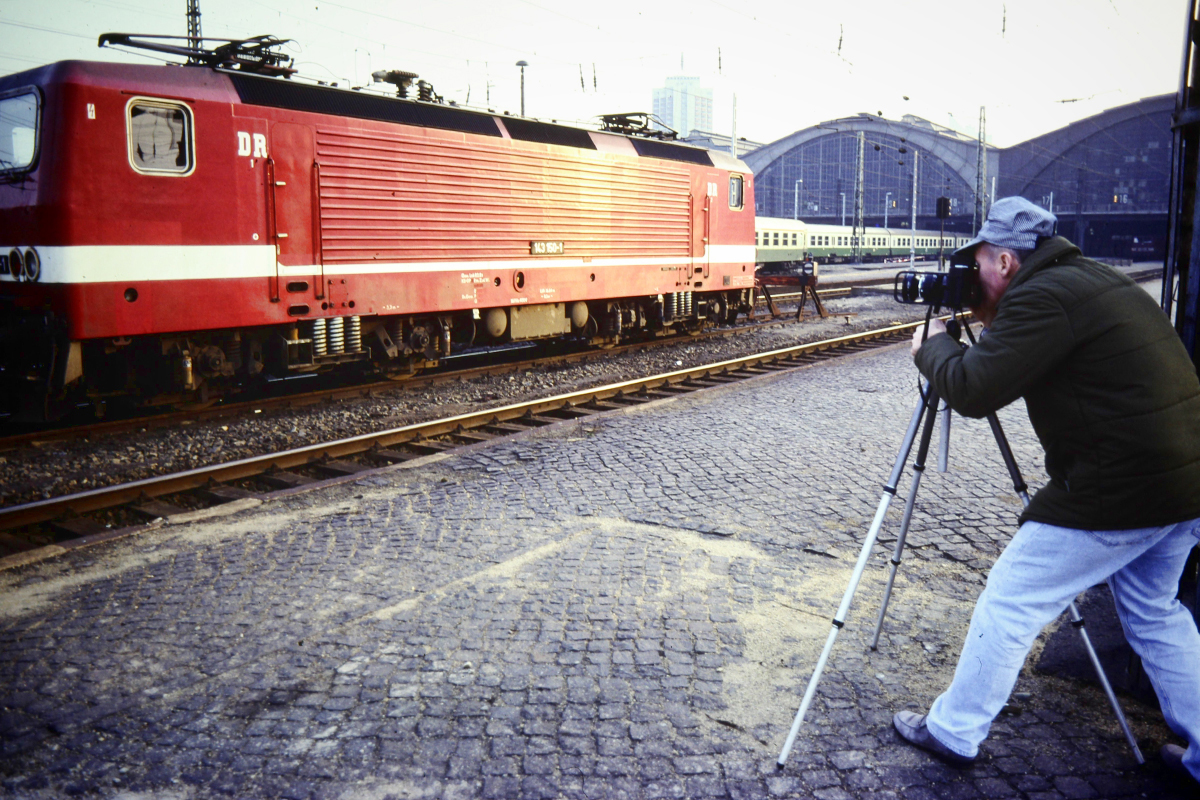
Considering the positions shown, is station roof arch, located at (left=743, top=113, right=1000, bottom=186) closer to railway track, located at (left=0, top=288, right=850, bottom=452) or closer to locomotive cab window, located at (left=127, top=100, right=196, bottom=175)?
railway track, located at (left=0, top=288, right=850, bottom=452)

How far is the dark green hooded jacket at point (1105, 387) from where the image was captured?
2678 millimetres

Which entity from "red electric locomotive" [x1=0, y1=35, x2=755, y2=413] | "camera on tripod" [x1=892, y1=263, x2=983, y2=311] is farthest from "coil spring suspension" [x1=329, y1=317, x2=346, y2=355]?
"camera on tripod" [x1=892, y1=263, x2=983, y2=311]

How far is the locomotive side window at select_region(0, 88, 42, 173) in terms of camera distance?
26.6 feet

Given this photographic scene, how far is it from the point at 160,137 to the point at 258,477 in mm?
3838

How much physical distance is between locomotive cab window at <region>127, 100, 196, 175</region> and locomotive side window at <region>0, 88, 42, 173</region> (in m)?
0.81

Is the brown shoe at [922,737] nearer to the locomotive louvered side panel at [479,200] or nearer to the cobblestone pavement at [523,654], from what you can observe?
the cobblestone pavement at [523,654]

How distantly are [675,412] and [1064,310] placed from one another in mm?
7346

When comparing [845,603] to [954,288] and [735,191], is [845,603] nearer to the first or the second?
[954,288]

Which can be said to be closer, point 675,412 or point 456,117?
point 675,412

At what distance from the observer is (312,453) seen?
25.2 feet

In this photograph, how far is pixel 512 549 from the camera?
548cm

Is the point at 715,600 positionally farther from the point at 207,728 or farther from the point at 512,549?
the point at 207,728

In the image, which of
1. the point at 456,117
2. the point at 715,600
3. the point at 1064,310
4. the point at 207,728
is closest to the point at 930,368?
the point at 1064,310

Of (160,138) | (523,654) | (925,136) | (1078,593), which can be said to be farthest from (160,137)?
(925,136)
